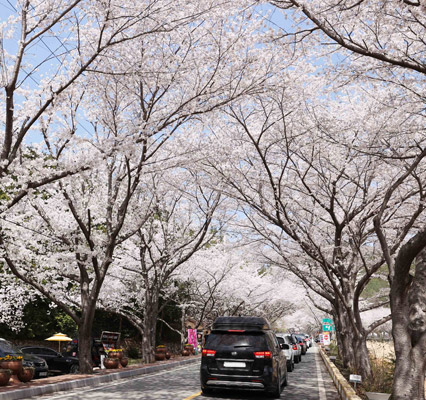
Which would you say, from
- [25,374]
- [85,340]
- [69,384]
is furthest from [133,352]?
[69,384]

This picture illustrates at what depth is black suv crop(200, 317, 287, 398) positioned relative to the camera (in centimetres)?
1159

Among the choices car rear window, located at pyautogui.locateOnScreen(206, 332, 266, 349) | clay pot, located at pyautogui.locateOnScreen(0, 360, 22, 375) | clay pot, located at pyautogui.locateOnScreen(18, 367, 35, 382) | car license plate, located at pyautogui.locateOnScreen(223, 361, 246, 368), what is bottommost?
clay pot, located at pyautogui.locateOnScreen(18, 367, 35, 382)

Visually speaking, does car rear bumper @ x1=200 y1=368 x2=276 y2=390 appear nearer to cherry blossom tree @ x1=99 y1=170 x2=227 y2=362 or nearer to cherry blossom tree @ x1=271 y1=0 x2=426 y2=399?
cherry blossom tree @ x1=271 y1=0 x2=426 y2=399

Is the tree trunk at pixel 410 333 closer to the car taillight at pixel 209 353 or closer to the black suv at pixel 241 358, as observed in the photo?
the black suv at pixel 241 358

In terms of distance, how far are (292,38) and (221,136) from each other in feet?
32.3

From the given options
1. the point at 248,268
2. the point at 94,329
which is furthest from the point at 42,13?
the point at 248,268

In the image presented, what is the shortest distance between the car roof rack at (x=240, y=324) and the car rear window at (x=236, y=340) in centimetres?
12

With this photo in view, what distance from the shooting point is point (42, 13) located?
10539mm

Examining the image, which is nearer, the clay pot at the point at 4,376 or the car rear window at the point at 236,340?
the car rear window at the point at 236,340

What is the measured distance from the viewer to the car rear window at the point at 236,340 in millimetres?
11805

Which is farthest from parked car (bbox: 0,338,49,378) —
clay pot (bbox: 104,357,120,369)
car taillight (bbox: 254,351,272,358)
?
car taillight (bbox: 254,351,272,358)

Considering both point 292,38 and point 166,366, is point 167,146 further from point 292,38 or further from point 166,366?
point 292,38

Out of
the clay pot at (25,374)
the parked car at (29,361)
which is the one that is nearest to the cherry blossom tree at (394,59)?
the clay pot at (25,374)

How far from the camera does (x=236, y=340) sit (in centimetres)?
1191
